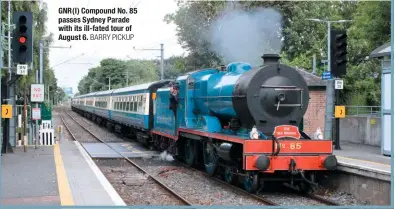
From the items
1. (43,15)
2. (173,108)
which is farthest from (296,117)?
(43,15)

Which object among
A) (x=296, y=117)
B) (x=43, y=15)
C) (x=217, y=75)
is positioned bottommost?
(x=296, y=117)

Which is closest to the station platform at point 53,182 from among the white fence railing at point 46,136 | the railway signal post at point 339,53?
the white fence railing at point 46,136

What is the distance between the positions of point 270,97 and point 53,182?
5.11m

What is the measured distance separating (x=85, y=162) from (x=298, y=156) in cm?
726

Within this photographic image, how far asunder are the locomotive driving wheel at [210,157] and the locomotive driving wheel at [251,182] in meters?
1.56

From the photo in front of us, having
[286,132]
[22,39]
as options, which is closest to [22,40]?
[22,39]

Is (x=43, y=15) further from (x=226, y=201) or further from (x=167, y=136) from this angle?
(x=226, y=201)

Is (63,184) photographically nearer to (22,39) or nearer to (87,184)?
(87,184)

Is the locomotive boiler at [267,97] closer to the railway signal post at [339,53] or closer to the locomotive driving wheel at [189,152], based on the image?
the railway signal post at [339,53]

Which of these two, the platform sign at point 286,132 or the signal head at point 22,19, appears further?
the signal head at point 22,19

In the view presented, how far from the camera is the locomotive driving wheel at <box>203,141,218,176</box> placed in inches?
517

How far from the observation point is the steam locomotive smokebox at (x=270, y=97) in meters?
11.2

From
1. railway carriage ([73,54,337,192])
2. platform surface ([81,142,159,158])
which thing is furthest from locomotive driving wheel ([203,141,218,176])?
platform surface ([81,142,159,158])

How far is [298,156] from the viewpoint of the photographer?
1091 cm
